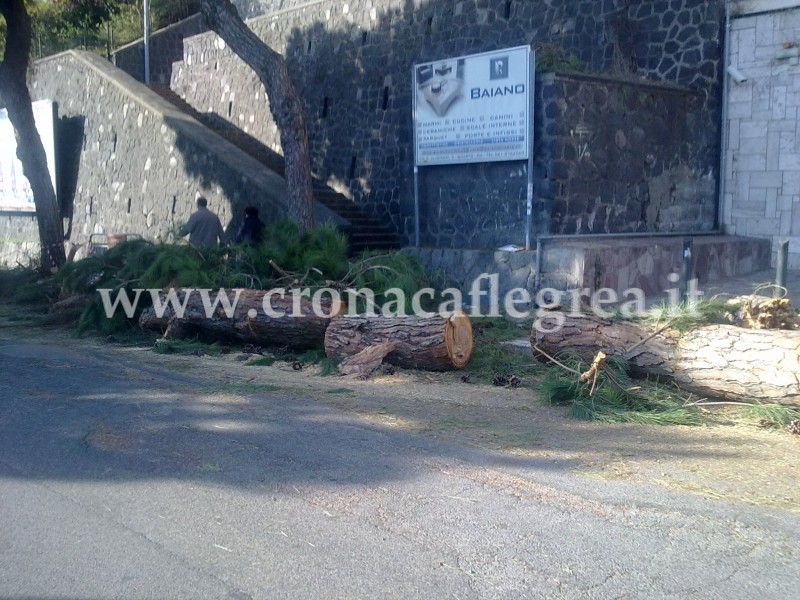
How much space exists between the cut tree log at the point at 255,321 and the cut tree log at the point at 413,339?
0.58 metres

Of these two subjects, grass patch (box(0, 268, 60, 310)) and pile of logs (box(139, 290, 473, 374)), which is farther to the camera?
grass patch (box(0, 268, 60, 310))

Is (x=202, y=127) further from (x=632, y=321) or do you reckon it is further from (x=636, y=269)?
(x=632, y=321)

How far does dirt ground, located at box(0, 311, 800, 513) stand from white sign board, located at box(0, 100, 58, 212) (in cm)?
1525

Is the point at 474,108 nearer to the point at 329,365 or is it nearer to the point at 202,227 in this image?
the point at 202,227

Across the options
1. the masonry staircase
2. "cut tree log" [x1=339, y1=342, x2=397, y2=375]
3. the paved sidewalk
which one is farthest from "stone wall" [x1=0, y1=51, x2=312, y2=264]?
the paved sidewalk

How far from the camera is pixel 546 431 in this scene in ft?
23.3

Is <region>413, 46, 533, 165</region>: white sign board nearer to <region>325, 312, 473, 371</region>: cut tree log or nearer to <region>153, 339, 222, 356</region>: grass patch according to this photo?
<region>325, 312, 473, 371</region>: cut tree log

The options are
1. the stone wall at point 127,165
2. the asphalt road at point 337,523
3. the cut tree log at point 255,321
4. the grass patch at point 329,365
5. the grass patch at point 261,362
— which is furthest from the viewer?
the stone wall at point 127,165

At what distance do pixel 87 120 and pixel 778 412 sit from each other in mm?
19959

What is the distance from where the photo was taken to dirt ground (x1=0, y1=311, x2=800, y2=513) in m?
5.85

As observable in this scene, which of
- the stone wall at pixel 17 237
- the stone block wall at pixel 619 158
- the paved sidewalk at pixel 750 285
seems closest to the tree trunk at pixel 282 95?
the stone block wall at pixel 619 158

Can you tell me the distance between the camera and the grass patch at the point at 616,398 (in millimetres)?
7355

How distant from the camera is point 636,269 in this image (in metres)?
12.6

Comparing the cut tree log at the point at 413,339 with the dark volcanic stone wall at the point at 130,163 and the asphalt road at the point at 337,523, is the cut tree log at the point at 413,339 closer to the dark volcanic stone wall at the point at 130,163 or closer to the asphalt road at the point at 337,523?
the asphalt road at the point at 337,523
